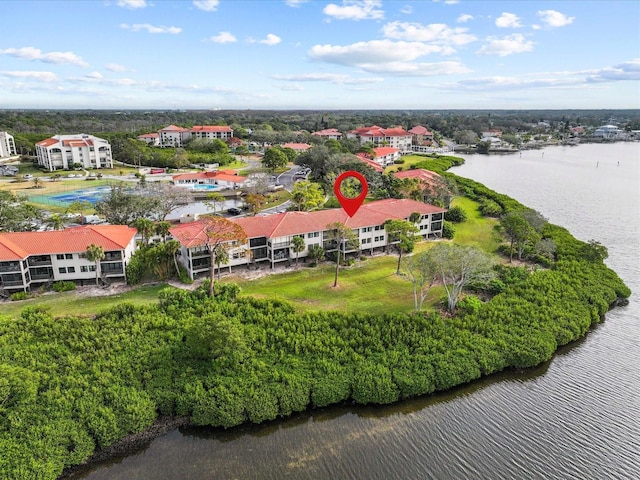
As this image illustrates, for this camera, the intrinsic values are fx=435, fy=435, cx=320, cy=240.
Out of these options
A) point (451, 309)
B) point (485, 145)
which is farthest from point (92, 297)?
point (485, 145)

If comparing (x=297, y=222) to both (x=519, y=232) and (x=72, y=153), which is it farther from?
(x=72, y=153)

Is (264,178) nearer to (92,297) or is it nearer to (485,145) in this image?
(92,297)

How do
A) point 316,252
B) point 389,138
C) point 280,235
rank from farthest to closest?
1. point 389,138
2. point 316,252
3. point 280,235

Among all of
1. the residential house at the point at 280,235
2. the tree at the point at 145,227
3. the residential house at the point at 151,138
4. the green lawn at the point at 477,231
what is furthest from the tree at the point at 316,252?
the residential house at the point at 151,138

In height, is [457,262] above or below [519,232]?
above

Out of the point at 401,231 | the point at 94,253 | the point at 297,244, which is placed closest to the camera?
the point at 94,253

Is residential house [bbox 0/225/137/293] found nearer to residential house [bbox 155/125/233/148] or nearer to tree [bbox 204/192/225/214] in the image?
tree [bbox 204/192/225/214]

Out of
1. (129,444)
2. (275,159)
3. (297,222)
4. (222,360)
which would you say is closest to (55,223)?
(297,222)
